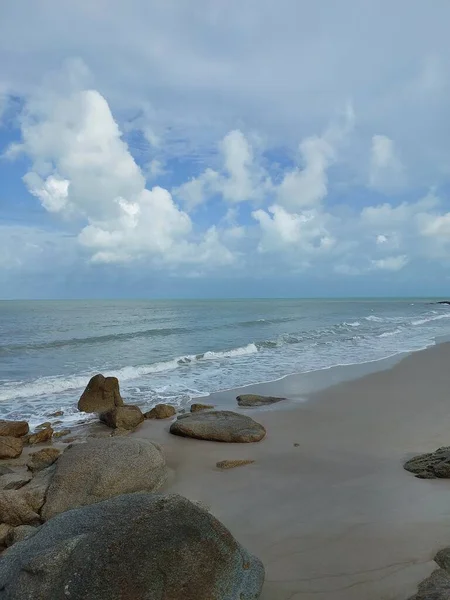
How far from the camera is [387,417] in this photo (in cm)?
1073

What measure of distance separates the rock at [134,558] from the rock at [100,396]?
27.9 feet

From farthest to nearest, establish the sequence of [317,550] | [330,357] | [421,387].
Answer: [330,357], [421,387], [317,550]

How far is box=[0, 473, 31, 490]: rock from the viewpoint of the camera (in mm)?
6728

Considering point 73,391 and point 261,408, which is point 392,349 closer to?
point 261,408

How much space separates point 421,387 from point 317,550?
10790 mm

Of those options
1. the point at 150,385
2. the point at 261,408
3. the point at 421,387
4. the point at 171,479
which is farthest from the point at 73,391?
the point at 421,387

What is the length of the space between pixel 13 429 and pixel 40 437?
628 millimetres

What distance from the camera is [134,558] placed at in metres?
3.41

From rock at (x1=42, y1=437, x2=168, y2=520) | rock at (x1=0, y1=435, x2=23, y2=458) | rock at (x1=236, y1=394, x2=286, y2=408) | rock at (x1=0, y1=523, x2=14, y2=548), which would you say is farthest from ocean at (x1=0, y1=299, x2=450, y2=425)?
rock at (x1=0, y1=523, x2=14, y2=548)

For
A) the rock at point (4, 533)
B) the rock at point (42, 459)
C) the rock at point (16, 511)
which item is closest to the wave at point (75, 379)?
the rock at point (42, 459)

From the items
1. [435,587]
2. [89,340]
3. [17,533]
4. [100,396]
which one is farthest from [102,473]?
[89,340]

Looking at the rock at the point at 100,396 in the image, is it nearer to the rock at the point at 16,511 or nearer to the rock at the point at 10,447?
the rock at the point at 10,447

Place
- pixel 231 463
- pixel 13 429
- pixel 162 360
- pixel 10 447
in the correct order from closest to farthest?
pixel 231 463 < pixel 10 447 < pixel 13 429 < pixel 162 360

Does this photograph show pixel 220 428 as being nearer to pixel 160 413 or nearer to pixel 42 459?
pixel 160 413
